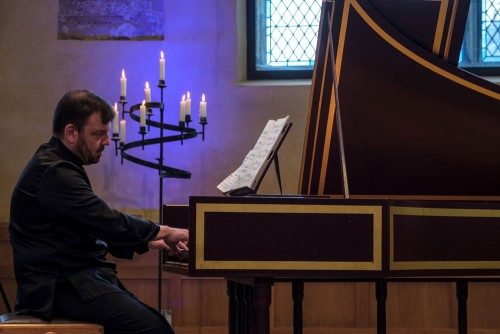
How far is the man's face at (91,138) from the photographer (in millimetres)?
3051

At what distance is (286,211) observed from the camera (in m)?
3.04

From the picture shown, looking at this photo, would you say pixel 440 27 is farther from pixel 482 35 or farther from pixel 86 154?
pixel 482 35

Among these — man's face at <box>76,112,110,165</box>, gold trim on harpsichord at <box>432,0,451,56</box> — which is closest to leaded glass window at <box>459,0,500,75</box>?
gold trim on harpsichord at <box>432,0,451,56</box>

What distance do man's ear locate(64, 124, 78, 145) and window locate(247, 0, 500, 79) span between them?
129 inches

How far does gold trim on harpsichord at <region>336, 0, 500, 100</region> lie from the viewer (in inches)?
150

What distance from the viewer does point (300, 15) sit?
248 inches

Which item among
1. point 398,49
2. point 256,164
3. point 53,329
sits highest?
point 398,49

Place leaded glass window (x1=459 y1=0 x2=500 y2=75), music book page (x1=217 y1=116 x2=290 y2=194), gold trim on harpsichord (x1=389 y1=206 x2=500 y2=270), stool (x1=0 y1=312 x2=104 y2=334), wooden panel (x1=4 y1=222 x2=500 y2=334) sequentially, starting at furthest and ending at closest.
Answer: leaded glass window (x1=459 y1=0 x2=500 y2=75) → wooden panel (x1=4 y1=222 x2=500 y2=334) → music book page (x1=217 y1=116 x2=290 y2=194) → gold trim on harpsichord (x1=389 y1=206 x2=500 y2=270) → stool (x1=0 y1=312 x2=104 y2=334)

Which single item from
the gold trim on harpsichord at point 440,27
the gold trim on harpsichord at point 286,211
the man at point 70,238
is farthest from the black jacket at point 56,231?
the gold trim on harpsichord at point 440,27

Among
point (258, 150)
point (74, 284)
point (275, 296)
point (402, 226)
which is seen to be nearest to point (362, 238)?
point (402, 226)

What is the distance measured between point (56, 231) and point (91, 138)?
36 cm

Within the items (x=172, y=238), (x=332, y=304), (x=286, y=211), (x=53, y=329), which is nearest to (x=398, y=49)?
(x=286, y=211)

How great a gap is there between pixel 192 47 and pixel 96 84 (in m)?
0.73

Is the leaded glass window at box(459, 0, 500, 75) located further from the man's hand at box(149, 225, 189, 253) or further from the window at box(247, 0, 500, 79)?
the man's hand at box(149, 225, 189, 253)
